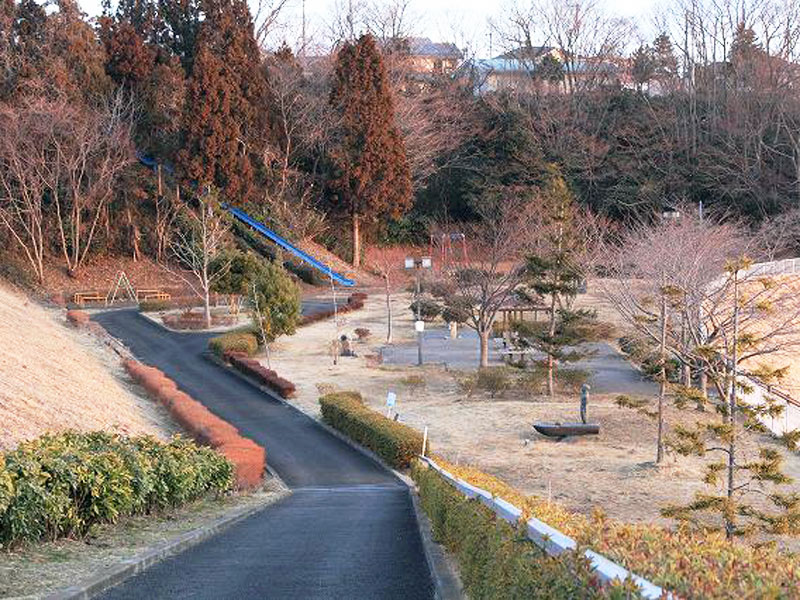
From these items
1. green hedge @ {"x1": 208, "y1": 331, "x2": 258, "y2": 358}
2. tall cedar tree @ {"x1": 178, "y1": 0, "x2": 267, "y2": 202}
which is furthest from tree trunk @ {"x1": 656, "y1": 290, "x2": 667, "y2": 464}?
tall cedar tree @ {"x1": 178, "y1": 0, "x2": 267, "y2": 202}

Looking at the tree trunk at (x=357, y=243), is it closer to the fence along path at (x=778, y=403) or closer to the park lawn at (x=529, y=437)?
the park lawn at (x=529, y=437)

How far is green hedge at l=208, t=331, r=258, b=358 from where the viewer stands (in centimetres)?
3391

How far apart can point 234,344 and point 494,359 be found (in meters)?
8.73

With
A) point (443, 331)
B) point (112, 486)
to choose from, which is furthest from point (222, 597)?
point (443, 331)

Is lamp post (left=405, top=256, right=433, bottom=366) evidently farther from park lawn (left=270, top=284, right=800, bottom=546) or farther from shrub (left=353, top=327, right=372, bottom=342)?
shrub (left=353, top=327, right=372, bottom=342)

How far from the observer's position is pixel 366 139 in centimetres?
5478

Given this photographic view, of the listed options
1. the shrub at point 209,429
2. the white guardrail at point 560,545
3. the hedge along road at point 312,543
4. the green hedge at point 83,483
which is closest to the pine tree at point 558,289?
the hedge along road at point 312,543

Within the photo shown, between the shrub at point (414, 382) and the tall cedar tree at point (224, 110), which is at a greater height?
the tall cedar tree at point (224, 110)

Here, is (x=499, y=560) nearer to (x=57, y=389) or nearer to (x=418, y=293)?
(x=57, y=389)

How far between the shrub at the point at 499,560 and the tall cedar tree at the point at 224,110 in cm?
4353

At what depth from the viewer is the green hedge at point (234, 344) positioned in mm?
33906

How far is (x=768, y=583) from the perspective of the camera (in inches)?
154

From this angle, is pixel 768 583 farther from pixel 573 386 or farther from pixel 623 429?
pixel 573 386

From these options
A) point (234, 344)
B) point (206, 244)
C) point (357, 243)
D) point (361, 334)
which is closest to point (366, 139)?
point (357, 243)
